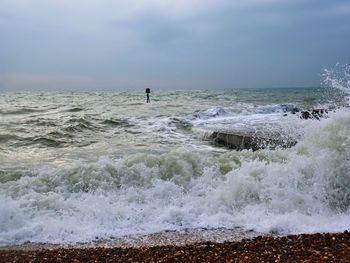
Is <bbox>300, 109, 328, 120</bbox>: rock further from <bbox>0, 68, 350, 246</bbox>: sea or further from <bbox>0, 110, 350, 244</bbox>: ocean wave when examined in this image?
<bbox>0, 110, 350, 244</bbox>: ocean wave

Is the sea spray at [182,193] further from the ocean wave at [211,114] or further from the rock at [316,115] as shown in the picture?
the ocean wave at [211,114]

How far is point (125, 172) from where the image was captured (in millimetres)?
8594

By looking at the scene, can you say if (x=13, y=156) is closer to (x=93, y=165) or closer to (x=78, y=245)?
(x=93, y=165)

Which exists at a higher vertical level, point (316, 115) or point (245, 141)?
point (316, 115)

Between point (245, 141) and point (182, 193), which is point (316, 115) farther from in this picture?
point (182, 193)

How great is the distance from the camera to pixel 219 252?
4.57 metres

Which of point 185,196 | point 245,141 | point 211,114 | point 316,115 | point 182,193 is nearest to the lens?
point 185,196

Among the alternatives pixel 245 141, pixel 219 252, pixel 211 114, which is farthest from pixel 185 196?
pixel 211 114

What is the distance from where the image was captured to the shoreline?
424 centimetres

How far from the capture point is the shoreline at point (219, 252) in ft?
13.9

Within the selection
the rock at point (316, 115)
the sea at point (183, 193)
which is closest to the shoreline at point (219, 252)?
the sea at point (183, 193)

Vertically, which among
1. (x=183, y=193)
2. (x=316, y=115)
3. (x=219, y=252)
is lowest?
(x=183, y=193)

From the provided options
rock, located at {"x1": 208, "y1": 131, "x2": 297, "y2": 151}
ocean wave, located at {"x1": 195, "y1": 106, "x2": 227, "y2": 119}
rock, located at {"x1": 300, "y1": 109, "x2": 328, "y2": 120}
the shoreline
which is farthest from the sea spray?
ocean wave, located at {"x1": 195, "y1": 106, "x2": 227, "y2": 119}

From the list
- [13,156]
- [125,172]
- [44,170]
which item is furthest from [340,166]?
[13,156]
